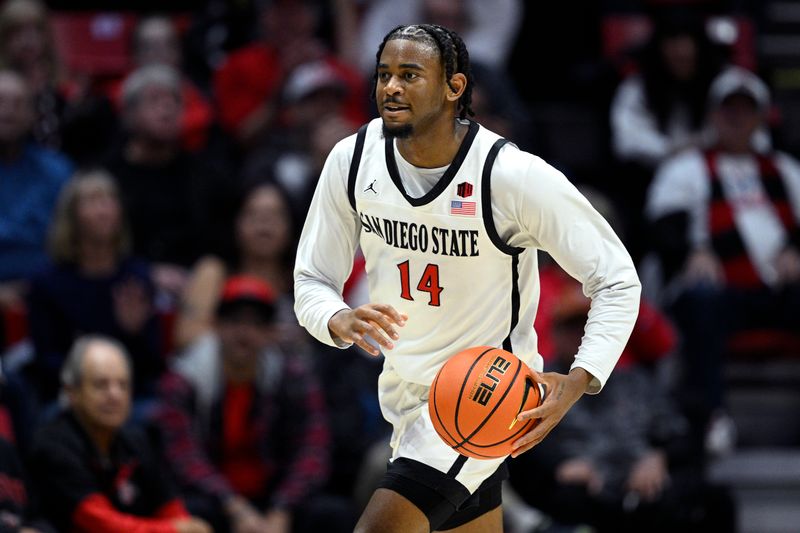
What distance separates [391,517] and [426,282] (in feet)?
2.53

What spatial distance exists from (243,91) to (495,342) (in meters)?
5.50

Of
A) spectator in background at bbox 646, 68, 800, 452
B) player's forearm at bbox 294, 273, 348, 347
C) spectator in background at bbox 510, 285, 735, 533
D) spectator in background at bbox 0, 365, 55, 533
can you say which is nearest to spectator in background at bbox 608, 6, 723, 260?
spectator in background at bbox 646, 68, 800, 452

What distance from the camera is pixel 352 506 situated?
23.8ft

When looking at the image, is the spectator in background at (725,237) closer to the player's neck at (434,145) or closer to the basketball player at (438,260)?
the basketball player at (438,260)

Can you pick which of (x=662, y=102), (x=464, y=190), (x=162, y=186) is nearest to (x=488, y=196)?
(x=464, y=190)

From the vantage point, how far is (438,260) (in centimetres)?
448

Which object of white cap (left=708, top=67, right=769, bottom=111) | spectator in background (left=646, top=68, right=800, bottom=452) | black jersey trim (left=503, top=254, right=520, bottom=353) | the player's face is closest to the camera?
the player's face

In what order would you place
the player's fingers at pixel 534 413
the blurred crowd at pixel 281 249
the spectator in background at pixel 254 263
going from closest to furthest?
the player's fingers at pixel 534 413 → the blurred crowd at pixel 281 249 → the spectator in background at pixel 254 263

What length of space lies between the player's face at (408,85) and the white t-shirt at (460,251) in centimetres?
21

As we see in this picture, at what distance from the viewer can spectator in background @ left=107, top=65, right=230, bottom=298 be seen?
8492 millimetres

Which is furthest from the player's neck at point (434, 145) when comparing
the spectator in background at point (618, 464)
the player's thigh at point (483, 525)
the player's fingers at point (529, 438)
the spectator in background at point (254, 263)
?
the spectator in background at point (254, 263)

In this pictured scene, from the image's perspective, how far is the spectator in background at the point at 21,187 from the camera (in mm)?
8273

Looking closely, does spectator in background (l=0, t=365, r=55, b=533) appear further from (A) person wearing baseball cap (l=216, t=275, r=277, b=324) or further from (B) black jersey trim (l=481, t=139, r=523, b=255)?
(B) black jersey trim (l=481, t=139, r=523, b=255)

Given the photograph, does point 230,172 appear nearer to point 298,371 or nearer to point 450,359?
point 298,371
